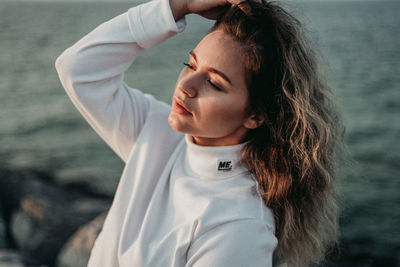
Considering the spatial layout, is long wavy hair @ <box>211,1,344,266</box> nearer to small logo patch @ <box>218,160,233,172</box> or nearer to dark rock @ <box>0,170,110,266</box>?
small logo patch @ <box>218,160,233,172</box>

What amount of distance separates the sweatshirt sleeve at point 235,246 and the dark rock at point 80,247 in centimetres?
209

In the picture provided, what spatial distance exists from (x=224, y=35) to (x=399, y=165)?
→ 4790 mm

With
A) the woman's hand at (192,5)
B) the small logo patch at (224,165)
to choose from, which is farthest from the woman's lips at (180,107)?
the woman's hand at (192,5)

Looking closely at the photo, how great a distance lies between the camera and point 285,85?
1683 millimetres

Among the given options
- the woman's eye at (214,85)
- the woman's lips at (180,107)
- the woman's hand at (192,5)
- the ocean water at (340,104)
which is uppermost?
the woman's hand at (192,5)

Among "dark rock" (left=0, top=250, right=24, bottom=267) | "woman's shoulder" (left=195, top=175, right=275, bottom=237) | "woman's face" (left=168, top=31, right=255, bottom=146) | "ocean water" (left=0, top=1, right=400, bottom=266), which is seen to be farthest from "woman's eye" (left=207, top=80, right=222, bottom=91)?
"dark rock" (left=0, top=250, right=24, bottom=267)

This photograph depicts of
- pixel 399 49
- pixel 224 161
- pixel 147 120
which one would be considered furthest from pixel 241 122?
pixel 399 49

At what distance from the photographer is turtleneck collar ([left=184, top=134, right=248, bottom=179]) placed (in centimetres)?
175

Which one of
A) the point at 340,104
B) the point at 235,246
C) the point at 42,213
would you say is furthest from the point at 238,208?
the point at 42,213

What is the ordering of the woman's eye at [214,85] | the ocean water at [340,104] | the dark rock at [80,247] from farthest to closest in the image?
the ocean water at [340,104] < the dark rock at [80,247] < the woman's eye at [214,85]

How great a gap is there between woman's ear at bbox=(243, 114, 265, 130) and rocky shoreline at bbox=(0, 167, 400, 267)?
1951 millimetres

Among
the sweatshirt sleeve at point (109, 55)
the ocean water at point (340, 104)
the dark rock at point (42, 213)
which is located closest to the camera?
the sweatshirt sleeve at point (109, 55)

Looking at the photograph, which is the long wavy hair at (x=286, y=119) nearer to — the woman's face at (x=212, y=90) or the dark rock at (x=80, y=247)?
the woman's face at (x=212, y=90)

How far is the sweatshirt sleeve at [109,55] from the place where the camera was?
1.73 m
